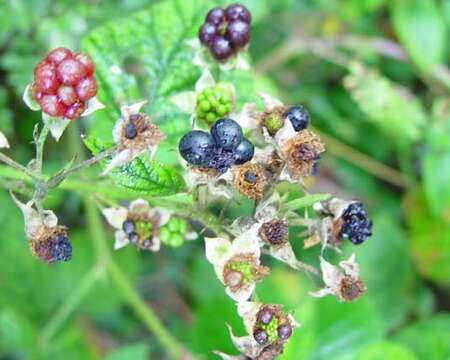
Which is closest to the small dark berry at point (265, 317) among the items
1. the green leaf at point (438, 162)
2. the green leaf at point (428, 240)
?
the green leaf at point (438, 162)

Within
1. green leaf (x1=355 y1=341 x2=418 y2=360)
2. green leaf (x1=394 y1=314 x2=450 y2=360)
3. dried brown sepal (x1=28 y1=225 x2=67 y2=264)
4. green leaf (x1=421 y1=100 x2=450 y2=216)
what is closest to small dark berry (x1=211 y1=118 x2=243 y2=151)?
dried brown sepal (x1=28 y1=225 x2=67 y2=264)

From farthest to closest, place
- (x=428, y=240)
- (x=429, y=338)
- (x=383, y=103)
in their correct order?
(x=428, y=240), (x=383, y=103), (x=429, y=338)

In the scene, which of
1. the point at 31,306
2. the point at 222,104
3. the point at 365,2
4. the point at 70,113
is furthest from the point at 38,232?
the point at 365,2

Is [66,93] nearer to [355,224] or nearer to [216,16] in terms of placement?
[216,16]

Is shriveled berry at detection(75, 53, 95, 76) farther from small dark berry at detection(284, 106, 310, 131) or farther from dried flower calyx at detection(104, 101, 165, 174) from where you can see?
small dark berry at detection(284, 106, 310, 131)

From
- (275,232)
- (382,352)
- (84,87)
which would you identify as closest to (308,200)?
(275,232)

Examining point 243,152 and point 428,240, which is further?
point 428,240

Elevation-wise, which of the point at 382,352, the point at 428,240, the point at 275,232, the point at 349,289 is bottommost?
the point at 428,240

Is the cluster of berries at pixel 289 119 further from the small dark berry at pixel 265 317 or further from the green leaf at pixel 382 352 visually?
the green leaf at pixel 382 352
